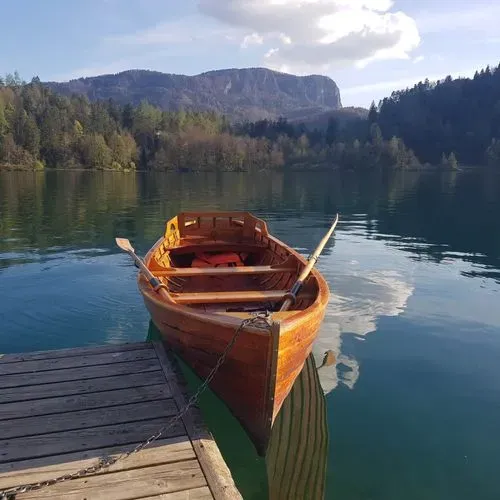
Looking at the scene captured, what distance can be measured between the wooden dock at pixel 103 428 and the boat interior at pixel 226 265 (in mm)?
1502

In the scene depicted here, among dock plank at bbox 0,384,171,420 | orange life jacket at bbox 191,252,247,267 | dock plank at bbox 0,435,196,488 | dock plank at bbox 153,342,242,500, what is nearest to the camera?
dock plank at bbox 153,342,242,500

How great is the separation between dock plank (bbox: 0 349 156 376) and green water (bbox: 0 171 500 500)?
1341 millimetres

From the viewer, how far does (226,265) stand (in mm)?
12266

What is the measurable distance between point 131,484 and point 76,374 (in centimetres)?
279

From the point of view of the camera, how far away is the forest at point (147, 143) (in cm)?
12456

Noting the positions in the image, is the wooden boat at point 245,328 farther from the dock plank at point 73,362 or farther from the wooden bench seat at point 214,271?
the dock plank at point 73,362

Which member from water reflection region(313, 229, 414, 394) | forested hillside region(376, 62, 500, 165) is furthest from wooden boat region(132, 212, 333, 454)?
forested hillside region(376, 62, 500, 165)

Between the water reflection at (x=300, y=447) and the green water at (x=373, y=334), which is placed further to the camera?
the green water at (x=373, y=334)

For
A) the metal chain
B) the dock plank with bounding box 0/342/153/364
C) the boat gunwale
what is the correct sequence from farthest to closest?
the dock plank with bounding box 0/342/153/364
the boat gunwale
the metal chain

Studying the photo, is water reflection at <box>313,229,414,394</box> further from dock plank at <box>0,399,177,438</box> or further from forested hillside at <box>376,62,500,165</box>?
forested hillside at <box>376,62,500,165</box>

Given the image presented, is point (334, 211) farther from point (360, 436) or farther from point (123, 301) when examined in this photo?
point (360, 436)

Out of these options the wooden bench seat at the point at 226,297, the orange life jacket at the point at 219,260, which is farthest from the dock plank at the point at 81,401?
the orange life jacket at the point at 219,260

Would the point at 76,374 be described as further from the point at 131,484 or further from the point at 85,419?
the point at 131,484

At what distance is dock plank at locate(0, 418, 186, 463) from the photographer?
5453mm
